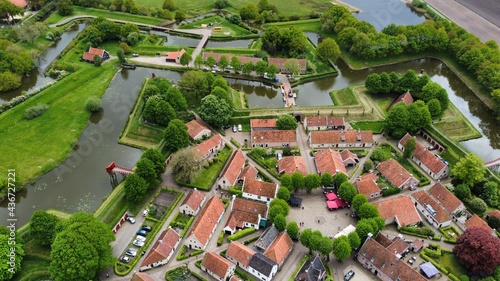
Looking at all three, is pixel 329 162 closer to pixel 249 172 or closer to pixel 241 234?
pixel 249 172

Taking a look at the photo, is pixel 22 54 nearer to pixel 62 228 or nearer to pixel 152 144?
pixel 152 144

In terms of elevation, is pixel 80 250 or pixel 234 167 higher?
pixel 80 250

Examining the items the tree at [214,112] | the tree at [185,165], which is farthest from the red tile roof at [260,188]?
the tree at [214,112]

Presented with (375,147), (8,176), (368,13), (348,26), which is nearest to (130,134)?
(8,176)

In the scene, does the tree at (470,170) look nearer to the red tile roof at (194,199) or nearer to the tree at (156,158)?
the red tile roof at (194,199)

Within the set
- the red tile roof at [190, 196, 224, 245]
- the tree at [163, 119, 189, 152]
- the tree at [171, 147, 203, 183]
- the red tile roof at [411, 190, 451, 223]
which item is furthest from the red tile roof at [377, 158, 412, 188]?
the tree at [163, 119, 189, 152]

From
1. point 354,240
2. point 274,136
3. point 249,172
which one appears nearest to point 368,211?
point 354,240

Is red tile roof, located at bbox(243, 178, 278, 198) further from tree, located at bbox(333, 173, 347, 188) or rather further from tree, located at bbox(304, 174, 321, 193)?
tree, located at bbox(333, 173, 347, 188)
